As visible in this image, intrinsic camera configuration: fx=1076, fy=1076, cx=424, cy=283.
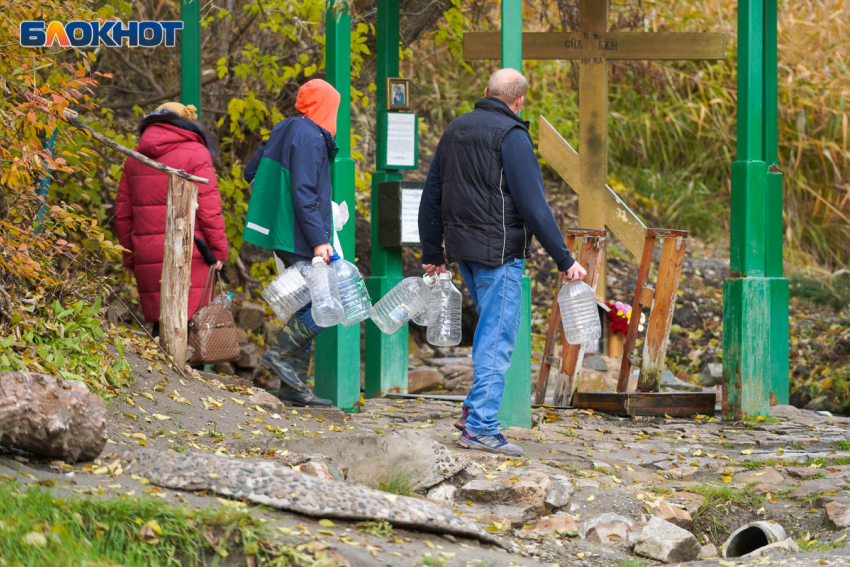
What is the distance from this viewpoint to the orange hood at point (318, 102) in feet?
20.5

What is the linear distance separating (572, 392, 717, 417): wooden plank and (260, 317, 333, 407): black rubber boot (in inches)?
72.4

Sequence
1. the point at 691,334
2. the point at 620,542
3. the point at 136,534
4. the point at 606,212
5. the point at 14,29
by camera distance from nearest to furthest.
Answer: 1. the point at 136,534
2. the point at 620,542
3. the point at 14,29
4. the point at 606,212
5. the point at 691,334

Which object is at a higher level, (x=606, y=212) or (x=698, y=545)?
(x=606, y=212)

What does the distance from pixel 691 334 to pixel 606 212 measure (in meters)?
2.99

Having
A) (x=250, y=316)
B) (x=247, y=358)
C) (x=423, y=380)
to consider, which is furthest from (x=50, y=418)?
(x=250, y=316)

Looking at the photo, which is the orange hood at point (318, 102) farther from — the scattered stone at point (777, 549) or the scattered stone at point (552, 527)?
the scattered stone at point (777, 549)

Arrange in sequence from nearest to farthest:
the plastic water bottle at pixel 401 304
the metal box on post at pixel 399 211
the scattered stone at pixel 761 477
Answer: the scattered stone at pixel 761 477 < the plastic water bottle at pixel 401 304 < the metal box on post at pixel 399 211

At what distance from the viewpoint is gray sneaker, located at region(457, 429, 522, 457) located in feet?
17.8

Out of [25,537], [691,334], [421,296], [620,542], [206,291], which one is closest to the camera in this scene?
[25,537]

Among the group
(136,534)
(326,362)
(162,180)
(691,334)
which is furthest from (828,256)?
(136,534)

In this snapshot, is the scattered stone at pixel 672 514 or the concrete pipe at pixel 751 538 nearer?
the concrete pipe at pixel 751 538

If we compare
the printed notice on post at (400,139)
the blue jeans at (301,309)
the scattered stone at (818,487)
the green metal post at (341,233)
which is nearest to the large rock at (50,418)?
the blue jeans at (301,309)

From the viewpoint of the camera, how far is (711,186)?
13.6 m

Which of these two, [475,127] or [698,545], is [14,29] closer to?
[475,127]
